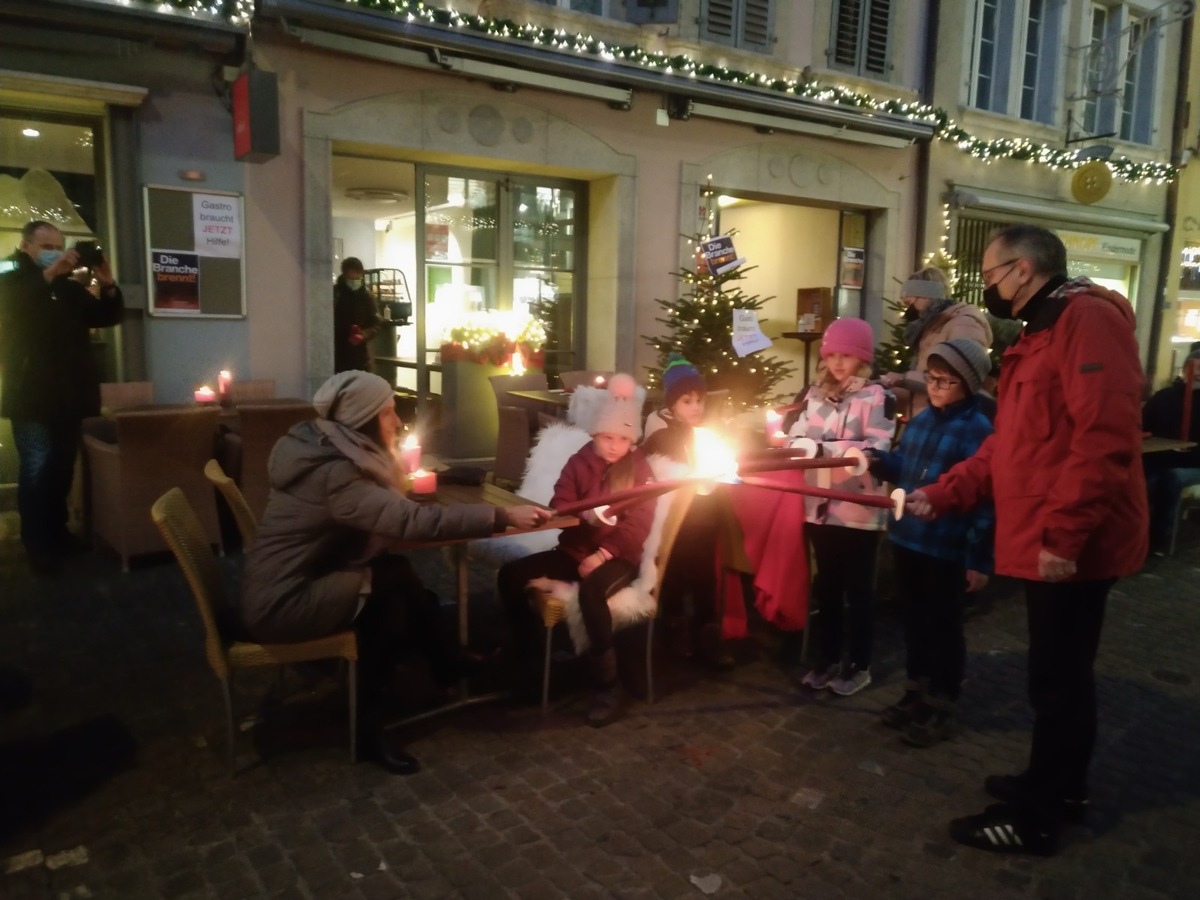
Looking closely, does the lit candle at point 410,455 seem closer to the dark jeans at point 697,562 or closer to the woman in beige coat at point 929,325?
the dark jeans at point 697,562

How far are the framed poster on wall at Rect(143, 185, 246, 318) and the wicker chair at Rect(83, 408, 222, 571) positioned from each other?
70.9 inches

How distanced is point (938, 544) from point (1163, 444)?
16.3 feet

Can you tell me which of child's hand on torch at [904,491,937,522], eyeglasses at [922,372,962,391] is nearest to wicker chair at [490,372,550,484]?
eyeglasses at [922,372,962,391]

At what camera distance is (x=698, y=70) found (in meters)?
9.93

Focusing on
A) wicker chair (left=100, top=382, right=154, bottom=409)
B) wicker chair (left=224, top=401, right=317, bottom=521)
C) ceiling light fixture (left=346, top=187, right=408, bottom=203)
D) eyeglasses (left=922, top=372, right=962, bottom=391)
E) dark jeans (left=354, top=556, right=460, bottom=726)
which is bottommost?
dark jeans (left=354, top=556, right=460, bottom=726)

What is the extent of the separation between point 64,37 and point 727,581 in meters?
6.44

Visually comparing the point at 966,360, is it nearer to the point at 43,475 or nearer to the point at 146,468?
the point at 146,468

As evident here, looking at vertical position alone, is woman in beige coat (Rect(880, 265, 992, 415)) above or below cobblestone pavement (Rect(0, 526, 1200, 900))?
above

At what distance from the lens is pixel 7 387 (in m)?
6.18

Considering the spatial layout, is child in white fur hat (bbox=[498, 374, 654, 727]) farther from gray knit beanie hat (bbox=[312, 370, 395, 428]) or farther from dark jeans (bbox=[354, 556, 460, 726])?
gray knit beanie hat (bbox=[312, 370, 395, 428])

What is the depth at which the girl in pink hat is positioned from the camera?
434 cm

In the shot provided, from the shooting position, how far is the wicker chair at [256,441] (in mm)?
6500

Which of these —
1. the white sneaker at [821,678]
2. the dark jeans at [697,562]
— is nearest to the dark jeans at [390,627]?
the dark jeans at [697,562]

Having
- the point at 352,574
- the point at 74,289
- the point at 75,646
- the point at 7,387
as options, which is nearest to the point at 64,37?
the point at 74,289
